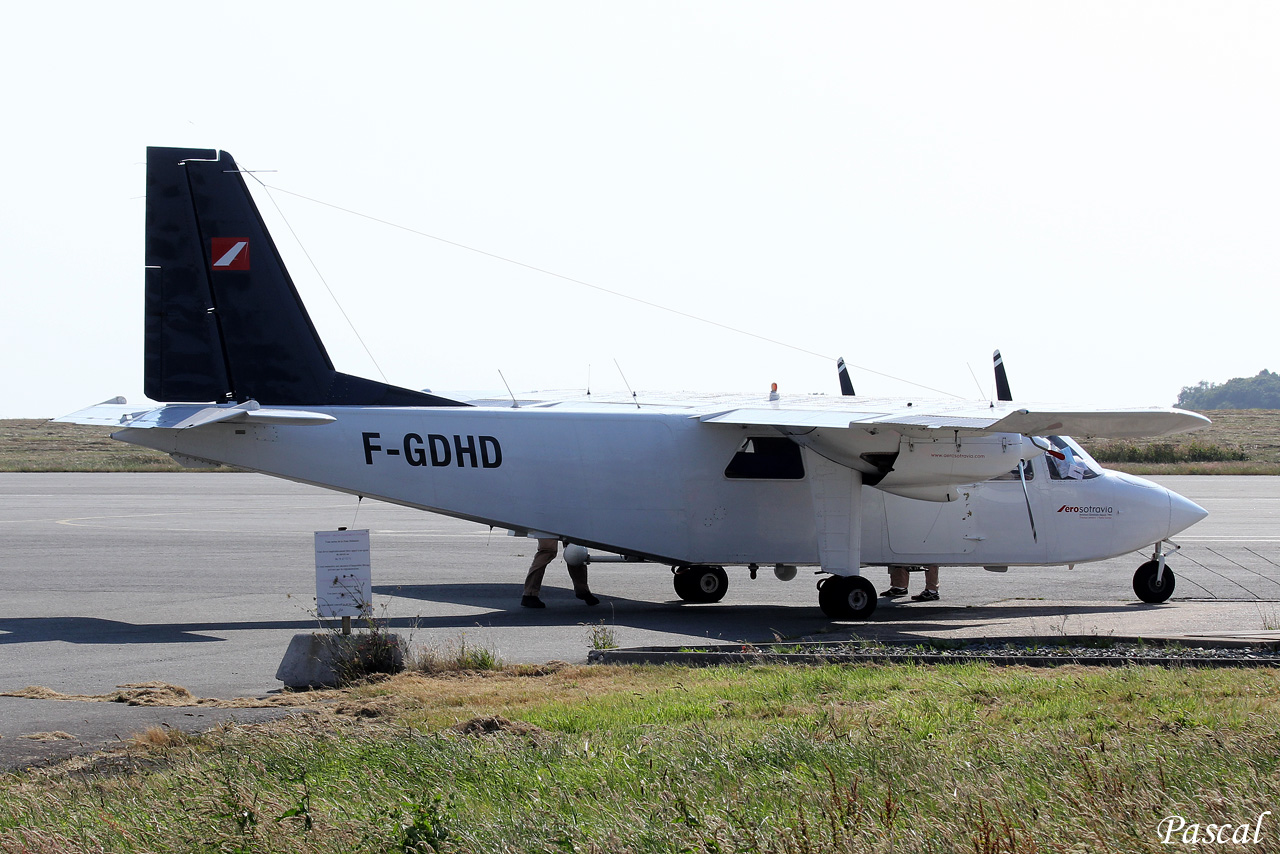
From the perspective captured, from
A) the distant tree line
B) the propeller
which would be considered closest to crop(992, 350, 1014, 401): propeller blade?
the propeller

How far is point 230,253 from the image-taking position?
1571cm

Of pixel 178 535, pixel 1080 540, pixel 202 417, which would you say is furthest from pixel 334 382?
pixel 1080 540

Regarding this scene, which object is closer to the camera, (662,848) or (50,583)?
(662,848)

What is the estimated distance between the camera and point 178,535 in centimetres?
2369

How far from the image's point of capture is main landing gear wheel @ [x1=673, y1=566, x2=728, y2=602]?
17.1 meters

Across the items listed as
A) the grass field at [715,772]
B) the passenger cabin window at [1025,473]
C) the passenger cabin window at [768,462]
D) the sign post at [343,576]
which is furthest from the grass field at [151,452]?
the grass field at [715,772]

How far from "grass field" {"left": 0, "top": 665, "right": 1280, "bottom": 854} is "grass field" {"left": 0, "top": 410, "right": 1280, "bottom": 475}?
3599 centimetres

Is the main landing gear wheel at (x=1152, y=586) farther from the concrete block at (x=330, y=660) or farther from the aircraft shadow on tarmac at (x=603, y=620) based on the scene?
the concrete block at (x=330, y=660)

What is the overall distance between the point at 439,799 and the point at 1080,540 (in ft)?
44.0

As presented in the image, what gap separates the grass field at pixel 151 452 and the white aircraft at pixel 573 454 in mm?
27063

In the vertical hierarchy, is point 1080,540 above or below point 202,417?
below

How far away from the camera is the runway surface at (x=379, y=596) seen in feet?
39.0

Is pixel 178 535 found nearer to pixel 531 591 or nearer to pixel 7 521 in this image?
pixel 7 521

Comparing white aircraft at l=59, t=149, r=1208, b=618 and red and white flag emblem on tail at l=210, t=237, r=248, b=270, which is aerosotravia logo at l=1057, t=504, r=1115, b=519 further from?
red and white flag emblem on tail at l=210, t=237, r=248, b=270
